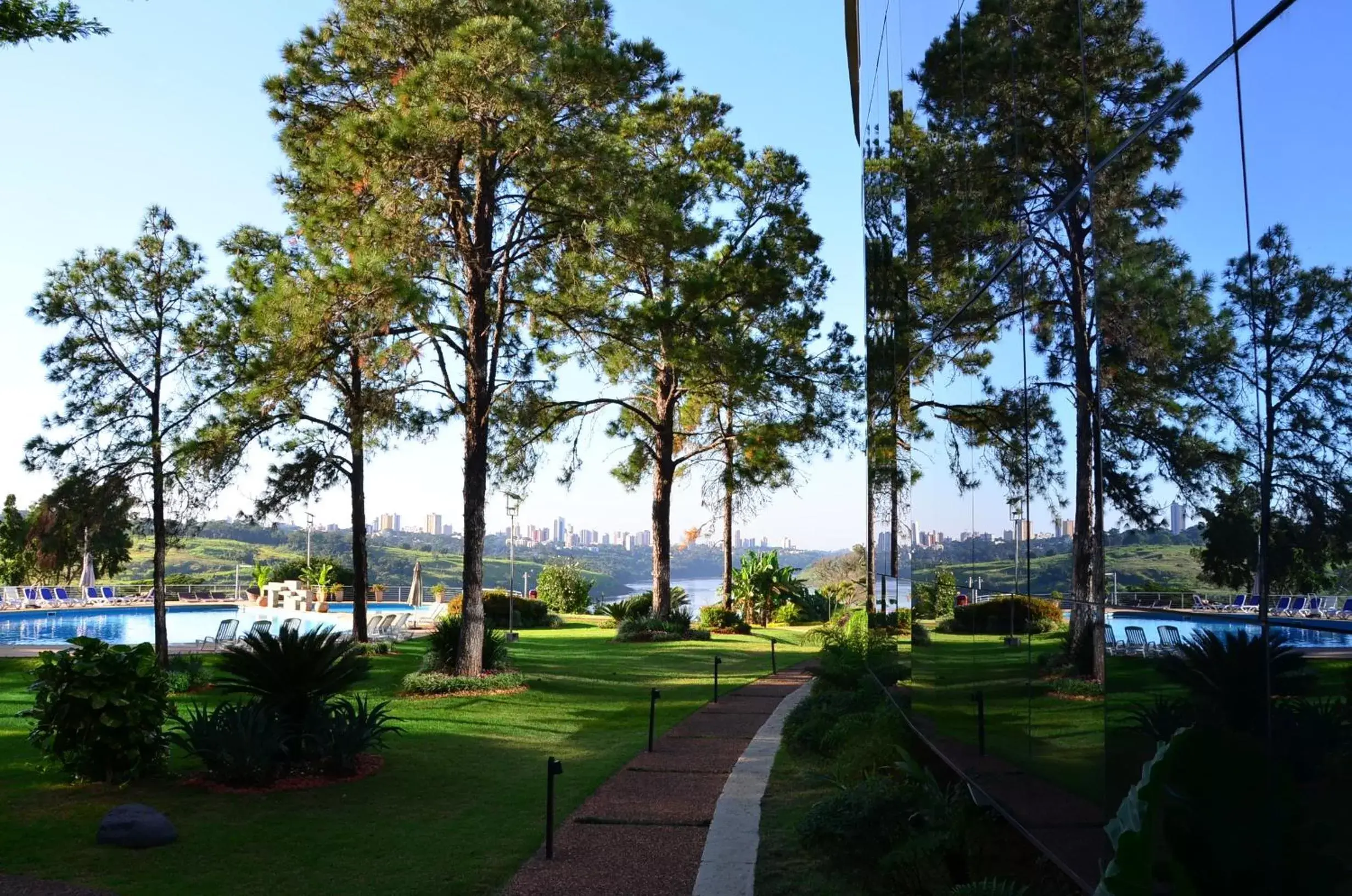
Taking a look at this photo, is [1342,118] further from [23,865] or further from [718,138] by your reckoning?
[718,138]

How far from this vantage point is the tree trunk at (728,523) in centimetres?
3266

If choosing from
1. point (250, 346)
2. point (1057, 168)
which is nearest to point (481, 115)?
point (250, 346)

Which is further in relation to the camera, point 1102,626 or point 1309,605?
point 1102,626

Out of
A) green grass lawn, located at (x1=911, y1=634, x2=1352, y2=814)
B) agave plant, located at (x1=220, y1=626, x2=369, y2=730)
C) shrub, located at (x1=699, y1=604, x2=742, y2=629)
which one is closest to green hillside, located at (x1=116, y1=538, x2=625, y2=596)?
shrub, located at (x1=699, y1=604, x2=742, y2=629)

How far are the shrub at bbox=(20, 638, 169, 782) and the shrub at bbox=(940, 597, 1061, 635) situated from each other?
735 centimetres

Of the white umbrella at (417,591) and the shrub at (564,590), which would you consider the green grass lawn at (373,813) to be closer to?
the white umbrella at (417,591)

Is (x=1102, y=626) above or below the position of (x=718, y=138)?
below

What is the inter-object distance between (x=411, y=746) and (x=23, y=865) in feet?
16.6

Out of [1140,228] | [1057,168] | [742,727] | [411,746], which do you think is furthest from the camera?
[742,727]

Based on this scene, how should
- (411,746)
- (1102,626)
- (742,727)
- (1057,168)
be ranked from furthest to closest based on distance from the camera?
(742,727) < (411,746) < (1057,168) < (1102,626)

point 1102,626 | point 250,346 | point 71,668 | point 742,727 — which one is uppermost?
point 250,346

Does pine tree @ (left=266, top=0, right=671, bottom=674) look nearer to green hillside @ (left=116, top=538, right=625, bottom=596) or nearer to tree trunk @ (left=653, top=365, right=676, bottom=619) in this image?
tree trunk @ (left=653, top=365, right=676, bottom=619)

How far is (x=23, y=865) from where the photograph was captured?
23.9ft

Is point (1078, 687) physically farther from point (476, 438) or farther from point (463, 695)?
point (476, 438)
